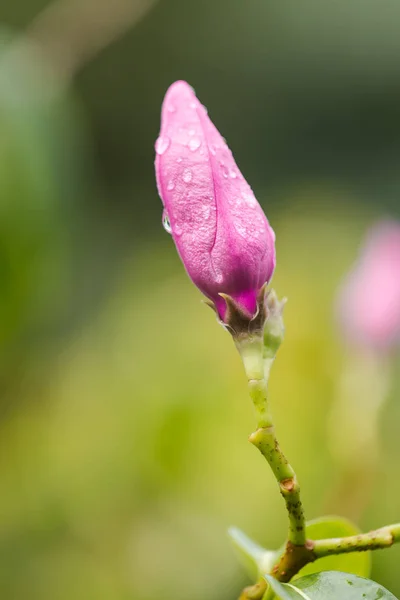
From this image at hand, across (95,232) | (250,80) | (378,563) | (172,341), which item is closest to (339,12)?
(250,80)

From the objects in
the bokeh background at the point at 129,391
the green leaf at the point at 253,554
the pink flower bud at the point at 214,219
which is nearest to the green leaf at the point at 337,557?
the green leaf at the point at 253,554

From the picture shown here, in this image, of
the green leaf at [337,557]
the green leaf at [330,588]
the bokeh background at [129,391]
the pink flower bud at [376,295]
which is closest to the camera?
the green leaf at [330,588]

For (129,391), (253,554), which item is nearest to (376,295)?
(129,391)

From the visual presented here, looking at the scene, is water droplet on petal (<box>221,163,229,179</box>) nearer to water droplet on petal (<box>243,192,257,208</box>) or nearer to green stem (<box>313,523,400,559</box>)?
water droplet on petal (<box>243,192,257,208</box>)

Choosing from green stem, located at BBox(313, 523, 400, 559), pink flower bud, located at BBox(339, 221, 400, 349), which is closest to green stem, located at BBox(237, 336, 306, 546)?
green stem, located at BBox(313, 523, 400, 559)

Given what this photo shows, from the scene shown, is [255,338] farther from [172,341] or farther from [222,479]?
[172,341]

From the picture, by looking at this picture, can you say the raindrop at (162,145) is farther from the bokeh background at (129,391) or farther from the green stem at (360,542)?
the bokeh background at (129,391)
